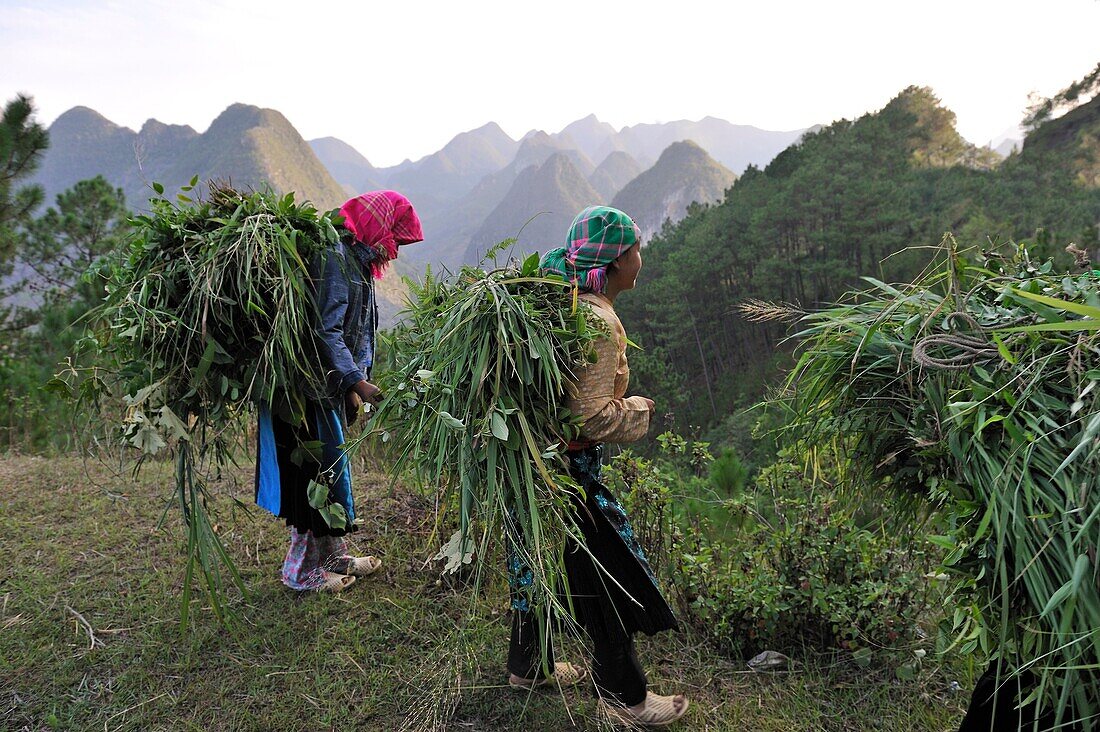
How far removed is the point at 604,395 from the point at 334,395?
117 cm

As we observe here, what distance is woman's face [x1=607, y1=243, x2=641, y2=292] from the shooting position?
1.87 metres

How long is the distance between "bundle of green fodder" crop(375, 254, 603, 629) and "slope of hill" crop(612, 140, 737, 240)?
294 ft

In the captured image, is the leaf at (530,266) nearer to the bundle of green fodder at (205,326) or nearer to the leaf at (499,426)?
the leaf at (499,426)

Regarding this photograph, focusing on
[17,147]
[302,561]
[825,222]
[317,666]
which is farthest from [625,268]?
[825,222]

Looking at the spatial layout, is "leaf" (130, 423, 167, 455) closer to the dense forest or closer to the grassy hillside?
the grassy hillside

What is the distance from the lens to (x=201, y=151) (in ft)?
274

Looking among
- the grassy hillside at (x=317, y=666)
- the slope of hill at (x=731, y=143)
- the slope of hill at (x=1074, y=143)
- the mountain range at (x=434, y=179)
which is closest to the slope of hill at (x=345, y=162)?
the mountain range at (x=434, y=179)

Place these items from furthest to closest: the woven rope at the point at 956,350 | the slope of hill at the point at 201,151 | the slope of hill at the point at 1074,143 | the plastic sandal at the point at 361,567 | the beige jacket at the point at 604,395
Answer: the slope of hill at the point at 201,151 < the slope of hill at the point at 1074,143 < the plastic sandal at the point at 361,567 < the beige jacket at the point at 604,395 < the woven rope at the point at 956,350

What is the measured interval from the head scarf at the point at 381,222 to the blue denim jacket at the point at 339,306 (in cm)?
5

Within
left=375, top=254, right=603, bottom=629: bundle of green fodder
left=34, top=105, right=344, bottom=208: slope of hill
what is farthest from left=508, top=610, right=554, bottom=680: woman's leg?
left=34, top=105, right=344, bottom=208: slope of hill

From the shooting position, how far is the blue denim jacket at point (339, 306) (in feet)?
7.49

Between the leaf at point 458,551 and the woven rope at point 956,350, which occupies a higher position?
the woven rope at point 956,350

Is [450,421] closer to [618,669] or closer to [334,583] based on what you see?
[618,669]

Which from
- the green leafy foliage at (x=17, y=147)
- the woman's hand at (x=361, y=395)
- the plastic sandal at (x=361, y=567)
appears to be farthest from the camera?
the green leafy foliage at (x=17, y=147)
